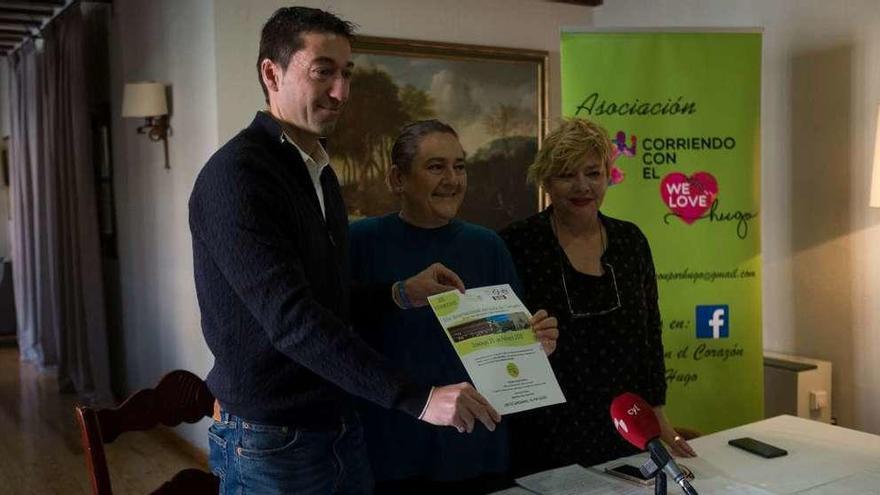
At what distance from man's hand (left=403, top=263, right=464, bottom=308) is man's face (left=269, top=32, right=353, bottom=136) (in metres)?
0.41

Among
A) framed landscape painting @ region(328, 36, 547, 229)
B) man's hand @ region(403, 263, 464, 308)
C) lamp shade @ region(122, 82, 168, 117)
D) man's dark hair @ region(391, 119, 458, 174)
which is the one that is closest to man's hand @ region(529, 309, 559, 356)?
man's hand @ region(403, 263, 464, 308)

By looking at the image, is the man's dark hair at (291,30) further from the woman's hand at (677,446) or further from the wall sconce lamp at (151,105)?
the wall sconce lamp at (151,105)

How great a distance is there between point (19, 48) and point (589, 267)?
6742 millimetres

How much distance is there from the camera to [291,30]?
138 cm

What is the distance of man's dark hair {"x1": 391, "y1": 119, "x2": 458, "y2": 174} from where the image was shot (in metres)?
2.02

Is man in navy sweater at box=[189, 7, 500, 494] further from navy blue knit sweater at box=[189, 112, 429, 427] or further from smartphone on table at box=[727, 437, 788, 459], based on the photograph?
smartphone on table at box=[727, 437, 788, 459]

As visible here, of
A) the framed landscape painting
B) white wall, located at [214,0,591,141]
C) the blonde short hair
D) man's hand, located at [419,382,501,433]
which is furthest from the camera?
the framed landscape painting

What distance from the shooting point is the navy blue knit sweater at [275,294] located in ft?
4.03

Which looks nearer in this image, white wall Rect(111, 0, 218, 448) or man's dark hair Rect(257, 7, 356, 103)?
man's dark hair Rect(257, 7, 356, 103)

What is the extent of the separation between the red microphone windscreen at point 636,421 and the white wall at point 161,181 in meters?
2.83

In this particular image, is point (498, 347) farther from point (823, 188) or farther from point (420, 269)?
point (823, 188)

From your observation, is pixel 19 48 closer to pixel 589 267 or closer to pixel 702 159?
pixel 702 159

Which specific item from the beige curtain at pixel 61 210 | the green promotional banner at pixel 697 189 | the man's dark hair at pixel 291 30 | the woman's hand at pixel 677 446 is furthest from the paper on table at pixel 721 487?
the beige curtain at pixel 61 210

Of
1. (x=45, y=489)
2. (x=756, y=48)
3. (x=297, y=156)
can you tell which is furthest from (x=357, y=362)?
(x=45, y=489)
